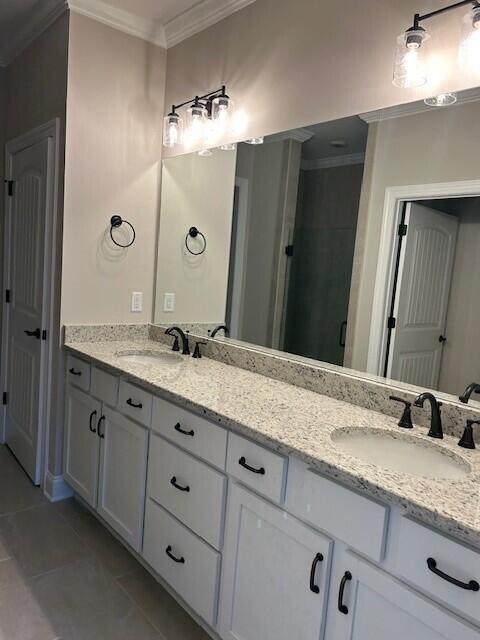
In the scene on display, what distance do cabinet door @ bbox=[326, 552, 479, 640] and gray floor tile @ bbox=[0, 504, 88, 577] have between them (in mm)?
1444

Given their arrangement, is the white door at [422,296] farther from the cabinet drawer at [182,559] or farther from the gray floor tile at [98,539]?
the gray floor tile at [98,539]

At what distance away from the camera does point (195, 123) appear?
258cm

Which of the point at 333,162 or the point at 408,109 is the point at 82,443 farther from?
the point at 408,109

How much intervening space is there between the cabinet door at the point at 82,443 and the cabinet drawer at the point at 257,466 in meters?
1.02

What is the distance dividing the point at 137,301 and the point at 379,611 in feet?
6.95

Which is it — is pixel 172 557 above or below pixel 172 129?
below

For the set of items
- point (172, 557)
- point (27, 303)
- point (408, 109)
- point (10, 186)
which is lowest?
point (172, 557)

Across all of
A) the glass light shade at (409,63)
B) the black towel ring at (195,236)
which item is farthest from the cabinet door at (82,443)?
the glass light shade at (409,63)

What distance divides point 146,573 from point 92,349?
1.09 m

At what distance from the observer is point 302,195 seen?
2.20 metres

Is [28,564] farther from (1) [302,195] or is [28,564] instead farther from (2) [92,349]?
(1) [302,195]

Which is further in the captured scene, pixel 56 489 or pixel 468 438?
pixel 56 489

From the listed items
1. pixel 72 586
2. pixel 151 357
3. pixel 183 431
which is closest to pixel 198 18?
pixel 151 357

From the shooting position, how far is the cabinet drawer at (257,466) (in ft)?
4.51
